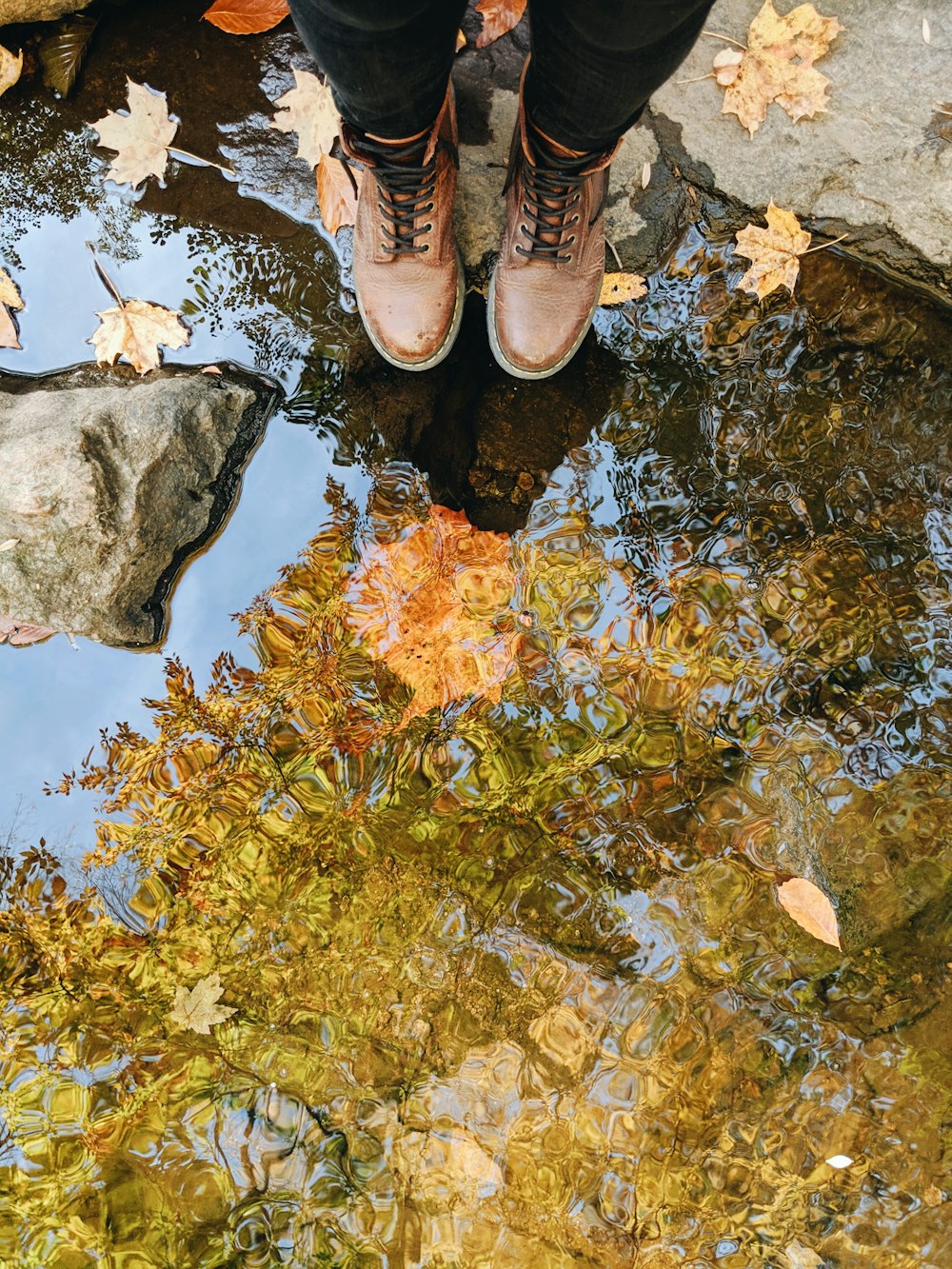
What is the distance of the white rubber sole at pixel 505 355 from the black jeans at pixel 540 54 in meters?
0.54

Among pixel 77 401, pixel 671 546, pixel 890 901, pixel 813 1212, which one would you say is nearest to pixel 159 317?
pixel 77 401

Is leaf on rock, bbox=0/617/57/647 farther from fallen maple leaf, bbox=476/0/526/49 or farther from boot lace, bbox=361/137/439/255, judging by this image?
fallen maple leaf, bbox=476/0/526/49

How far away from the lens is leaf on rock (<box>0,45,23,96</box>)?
6.77 feet

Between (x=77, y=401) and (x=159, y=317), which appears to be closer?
(x=77, y=401)

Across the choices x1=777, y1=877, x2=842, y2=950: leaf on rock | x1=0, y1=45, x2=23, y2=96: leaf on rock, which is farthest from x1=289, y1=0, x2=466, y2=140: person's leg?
x1=777, y1=877, x2=842, y2=950: leaf on rock

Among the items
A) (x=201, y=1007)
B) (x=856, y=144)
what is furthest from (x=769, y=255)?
(x=201, y=1007)

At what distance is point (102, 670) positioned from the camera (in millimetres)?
2041

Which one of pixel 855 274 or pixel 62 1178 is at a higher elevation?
pixel 855 274

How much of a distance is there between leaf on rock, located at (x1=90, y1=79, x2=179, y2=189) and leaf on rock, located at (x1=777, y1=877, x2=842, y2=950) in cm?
244

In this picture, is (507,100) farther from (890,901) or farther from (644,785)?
(890,901)

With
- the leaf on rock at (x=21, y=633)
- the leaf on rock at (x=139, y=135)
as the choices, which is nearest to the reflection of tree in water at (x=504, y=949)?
the leaf on rock at (x=21, y=633)

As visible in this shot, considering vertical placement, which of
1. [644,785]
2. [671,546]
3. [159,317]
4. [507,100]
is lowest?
[644,785]

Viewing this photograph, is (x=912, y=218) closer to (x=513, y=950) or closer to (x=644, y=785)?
(x=644, y=785)

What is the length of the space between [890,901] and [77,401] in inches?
91.4
